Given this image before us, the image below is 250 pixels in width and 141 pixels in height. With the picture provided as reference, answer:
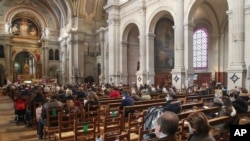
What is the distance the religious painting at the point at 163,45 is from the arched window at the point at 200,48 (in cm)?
243

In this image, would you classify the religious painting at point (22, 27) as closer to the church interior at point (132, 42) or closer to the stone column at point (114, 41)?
the church interior at point (132, 42)

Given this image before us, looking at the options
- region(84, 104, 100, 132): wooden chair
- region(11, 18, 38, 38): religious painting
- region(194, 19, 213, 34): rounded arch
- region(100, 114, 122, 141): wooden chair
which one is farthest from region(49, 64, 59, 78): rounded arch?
region(100, 114, 122, 141): wooden chair

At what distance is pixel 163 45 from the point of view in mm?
20547

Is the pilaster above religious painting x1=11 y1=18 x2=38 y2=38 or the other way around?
the other way around

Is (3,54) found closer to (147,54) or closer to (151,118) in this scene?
(147,54)

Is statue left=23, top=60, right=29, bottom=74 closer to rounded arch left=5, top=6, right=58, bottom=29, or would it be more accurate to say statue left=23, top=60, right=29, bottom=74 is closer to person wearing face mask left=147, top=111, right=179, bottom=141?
rounded arch left=5, top=6, right=58, bottom=29

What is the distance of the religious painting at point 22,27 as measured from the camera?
35062 mm

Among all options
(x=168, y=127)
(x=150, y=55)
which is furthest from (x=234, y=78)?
(x=168, y=127)

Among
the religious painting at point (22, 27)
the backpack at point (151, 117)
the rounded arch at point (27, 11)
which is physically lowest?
the backpack at point (151, 117)

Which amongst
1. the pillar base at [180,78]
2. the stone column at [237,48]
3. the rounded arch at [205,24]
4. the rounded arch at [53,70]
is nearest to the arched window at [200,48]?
the rounded arch at [205,24]

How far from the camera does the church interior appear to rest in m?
14.1

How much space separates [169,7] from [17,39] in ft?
93.4

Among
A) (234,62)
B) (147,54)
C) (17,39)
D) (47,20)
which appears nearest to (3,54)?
(17,39)

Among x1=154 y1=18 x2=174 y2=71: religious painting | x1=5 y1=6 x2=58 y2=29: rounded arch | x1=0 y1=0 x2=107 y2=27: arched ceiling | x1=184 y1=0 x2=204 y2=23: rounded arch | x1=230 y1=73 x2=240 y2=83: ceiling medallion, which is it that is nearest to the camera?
x1=230 y1=73 x2=240 y2=83: ceiling medallion
